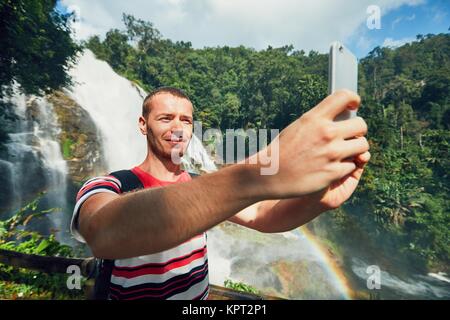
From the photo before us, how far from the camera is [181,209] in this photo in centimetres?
66

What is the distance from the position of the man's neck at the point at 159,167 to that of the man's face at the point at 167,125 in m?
0.04

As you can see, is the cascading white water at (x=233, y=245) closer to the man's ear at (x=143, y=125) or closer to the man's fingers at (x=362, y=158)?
the man's ear at (x=143, y=125)

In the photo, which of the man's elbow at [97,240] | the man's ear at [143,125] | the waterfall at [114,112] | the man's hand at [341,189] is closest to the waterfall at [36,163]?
the waterfall at [114,112]

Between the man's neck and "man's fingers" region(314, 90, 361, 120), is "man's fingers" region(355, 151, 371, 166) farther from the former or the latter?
the man's neck

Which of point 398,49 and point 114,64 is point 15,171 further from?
point 398,49

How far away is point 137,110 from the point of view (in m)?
20.8

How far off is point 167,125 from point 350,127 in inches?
43.5

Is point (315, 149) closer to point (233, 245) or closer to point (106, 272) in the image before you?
point (106, 272)

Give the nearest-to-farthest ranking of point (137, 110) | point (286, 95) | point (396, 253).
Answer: point (396, 253) → point (137, 110) → point (286, 95)

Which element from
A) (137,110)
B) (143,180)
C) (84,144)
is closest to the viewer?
(143,180)

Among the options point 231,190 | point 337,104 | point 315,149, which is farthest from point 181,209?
point 337,104

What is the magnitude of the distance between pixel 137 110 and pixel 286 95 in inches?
948
